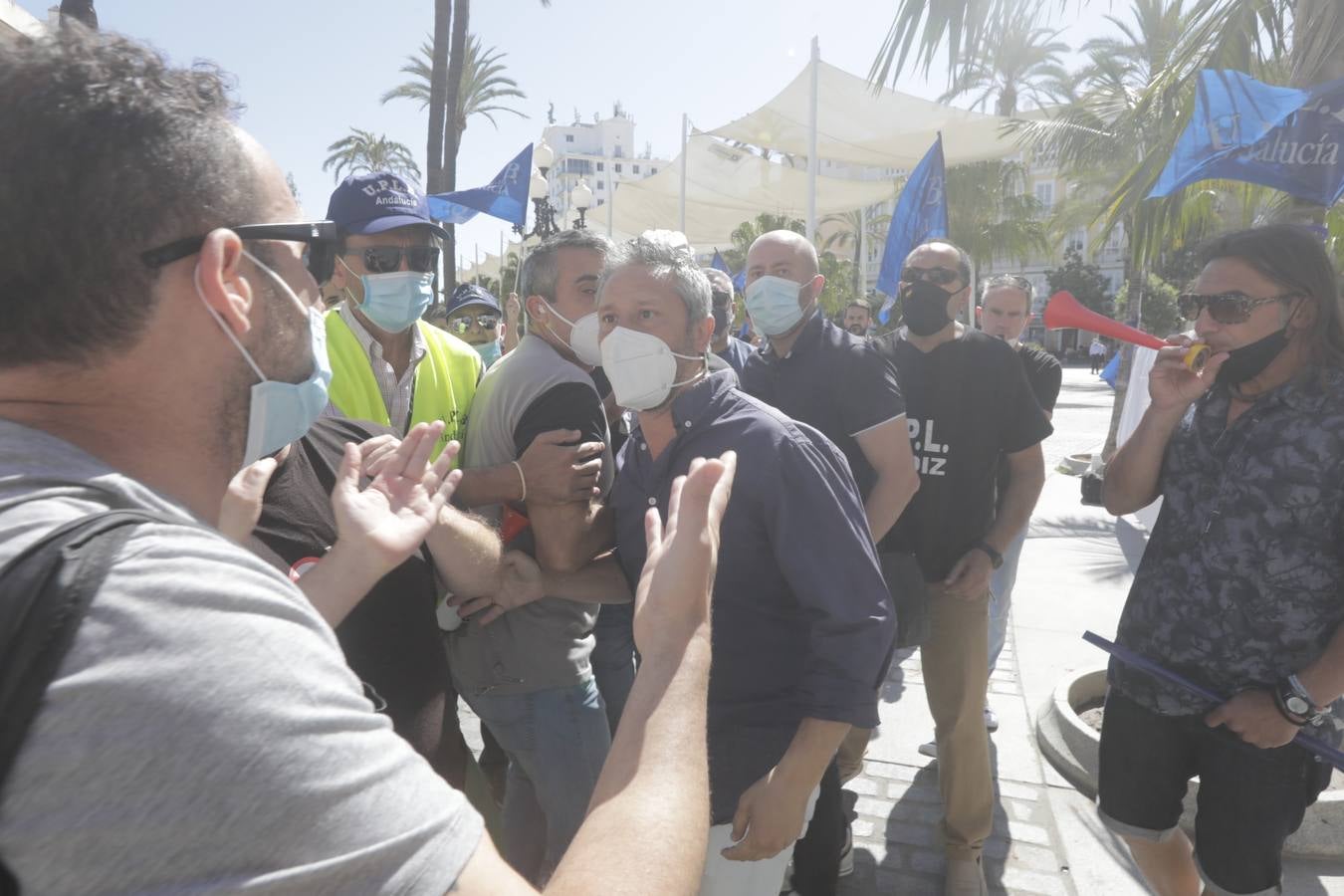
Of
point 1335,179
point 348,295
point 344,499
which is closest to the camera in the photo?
point 344,499

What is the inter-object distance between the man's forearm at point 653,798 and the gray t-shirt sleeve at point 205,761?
0.21 m

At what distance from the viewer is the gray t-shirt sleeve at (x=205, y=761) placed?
589 millimetres

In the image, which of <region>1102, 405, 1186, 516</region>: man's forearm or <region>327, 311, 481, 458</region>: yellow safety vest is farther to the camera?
<region>327, 311, 481, 458</region>: yellow safety vest

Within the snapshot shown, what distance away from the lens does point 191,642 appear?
2.10ft

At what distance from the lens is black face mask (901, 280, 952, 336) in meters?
3.42

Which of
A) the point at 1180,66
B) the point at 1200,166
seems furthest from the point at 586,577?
the point at 1180,66

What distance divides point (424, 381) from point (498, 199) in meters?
7.16

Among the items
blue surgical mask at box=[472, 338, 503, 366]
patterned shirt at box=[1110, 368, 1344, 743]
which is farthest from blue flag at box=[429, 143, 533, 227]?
patterned shirt at box=[1110, 368, 1344, 743]

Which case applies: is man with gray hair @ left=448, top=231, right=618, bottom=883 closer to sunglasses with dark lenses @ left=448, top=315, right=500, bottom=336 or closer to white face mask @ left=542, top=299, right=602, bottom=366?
white face mask @ left=542, top=299, right=602, bottom=366

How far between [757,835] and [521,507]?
1134mm

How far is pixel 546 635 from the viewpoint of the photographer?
7.69 ft

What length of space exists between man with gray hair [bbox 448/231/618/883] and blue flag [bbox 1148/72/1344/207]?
370 cm

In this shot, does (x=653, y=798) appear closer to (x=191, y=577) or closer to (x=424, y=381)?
(x=191, y=577)

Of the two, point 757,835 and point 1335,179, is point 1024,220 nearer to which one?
point 1335,179
